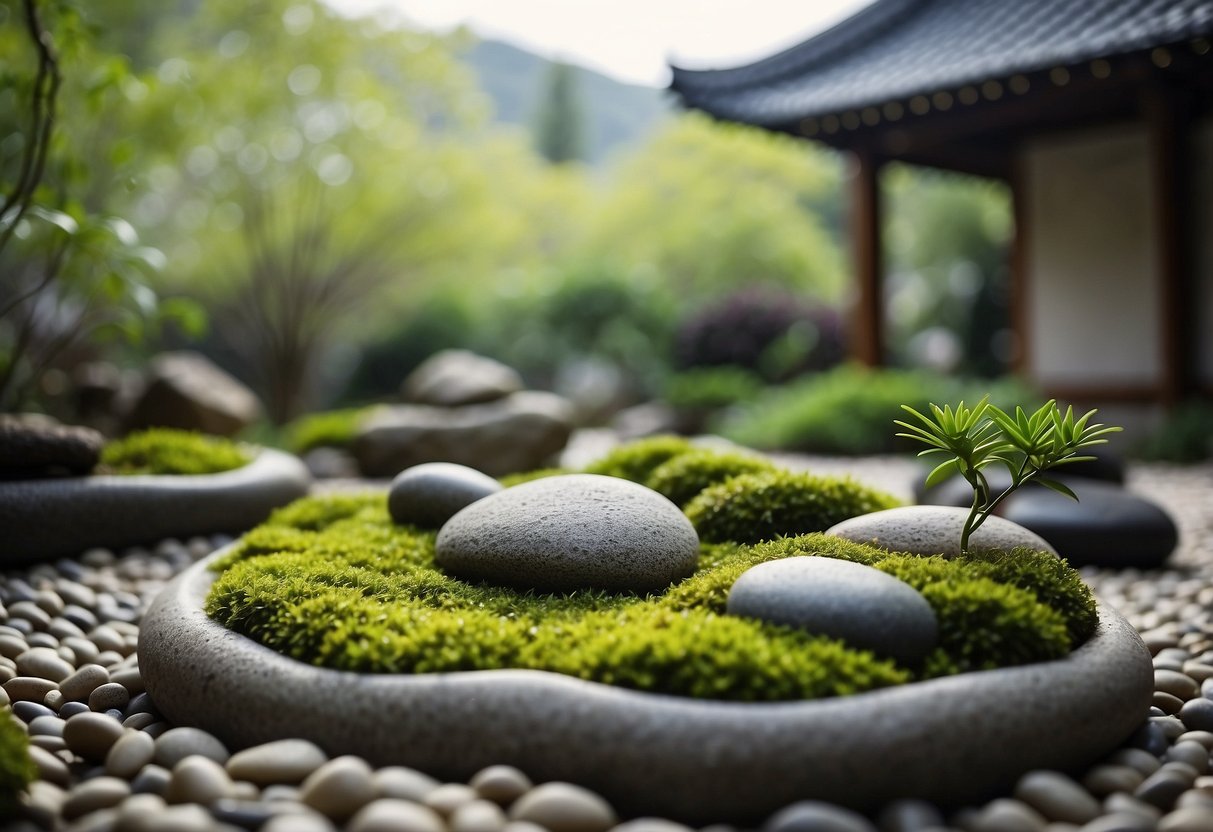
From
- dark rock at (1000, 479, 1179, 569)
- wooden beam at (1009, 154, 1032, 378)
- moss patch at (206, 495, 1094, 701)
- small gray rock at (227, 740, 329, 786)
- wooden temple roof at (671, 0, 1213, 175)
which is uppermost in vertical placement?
wooden temple roof at (671, 0, 1213, 175)

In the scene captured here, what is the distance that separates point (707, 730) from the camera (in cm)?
204

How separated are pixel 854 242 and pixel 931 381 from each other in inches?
70.5

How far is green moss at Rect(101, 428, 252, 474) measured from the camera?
207 inches

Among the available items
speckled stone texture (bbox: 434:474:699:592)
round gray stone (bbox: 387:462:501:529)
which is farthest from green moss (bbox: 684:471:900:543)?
round gray stone (bbox: 387:462:501:529)

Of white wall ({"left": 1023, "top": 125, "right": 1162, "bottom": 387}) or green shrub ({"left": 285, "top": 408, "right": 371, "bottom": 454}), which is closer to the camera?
green shrub ({"left": 285, "top": 408, "right": 371, "bottom": 454})

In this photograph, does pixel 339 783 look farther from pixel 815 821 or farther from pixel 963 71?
pixel 963 71

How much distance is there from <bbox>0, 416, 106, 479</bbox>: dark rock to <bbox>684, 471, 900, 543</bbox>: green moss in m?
3.04

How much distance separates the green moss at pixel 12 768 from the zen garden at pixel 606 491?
0.6 inches

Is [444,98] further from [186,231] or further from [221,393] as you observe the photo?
[221,393]

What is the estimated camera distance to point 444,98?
1382cm

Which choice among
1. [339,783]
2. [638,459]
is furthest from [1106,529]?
[339,783]

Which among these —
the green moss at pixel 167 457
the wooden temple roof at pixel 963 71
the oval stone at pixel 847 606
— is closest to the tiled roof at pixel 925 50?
the wooden temple roof at pixel 963 71

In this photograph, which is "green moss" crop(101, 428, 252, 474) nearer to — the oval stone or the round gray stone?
the round gray stone

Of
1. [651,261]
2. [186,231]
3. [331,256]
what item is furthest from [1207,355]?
[651,261]
